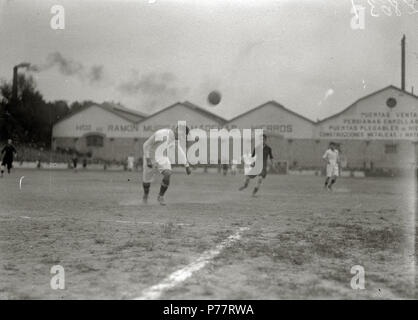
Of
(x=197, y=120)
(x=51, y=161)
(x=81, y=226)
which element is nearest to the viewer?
(x=81, y=226)

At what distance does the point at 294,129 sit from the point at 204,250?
1427 inches

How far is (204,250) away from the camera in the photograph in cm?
552

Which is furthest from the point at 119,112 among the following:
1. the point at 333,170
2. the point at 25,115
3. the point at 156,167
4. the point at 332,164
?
the point at 156,167

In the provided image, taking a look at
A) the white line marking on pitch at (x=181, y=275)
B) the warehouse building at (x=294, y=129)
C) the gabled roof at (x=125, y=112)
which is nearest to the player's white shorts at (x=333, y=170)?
the white line marking on pitch at (x=181, y=275)

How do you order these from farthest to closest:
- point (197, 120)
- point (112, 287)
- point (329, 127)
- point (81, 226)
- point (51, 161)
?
point (197, 120), point (329, 127), point (51, 161), point (81, 226), point (112, 287)

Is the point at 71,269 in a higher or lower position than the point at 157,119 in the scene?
lower

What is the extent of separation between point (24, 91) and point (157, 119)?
15.8m

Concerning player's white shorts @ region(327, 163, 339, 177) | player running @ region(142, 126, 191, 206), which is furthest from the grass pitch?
player's white shorts @ region(327, 163, 339, 177)

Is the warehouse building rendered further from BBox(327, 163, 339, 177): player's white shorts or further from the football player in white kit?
BBox(327, 163, 339, 177): player's white shorts

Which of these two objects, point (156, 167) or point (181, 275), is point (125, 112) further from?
point (181, 275)

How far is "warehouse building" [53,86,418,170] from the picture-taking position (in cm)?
3469

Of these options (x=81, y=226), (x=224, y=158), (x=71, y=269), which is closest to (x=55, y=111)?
(x=224, y=158)

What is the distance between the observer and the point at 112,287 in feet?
12.9
